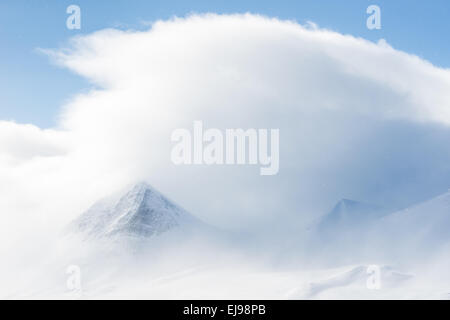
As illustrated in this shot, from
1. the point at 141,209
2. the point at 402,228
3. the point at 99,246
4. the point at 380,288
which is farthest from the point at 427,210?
the point at 141,209

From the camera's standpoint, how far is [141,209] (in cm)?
11050

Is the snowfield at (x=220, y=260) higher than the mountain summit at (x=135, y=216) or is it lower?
lower

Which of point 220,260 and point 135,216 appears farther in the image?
point 135,216

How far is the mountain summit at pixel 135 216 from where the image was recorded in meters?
95.9

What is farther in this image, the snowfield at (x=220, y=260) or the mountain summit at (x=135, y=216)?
the mountain summit at (x=135, y=216)

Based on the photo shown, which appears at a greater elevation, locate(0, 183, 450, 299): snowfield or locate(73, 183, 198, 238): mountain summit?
locate(73, 183, 198, 238): mountain summit

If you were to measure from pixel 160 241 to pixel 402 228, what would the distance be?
49.7 metres

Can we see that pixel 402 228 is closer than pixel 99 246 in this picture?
Yes

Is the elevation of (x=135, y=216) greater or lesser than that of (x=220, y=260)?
greater

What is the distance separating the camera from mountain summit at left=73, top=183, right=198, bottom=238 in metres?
95.9

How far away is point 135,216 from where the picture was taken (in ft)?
350

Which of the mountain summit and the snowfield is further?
the mountain summit
